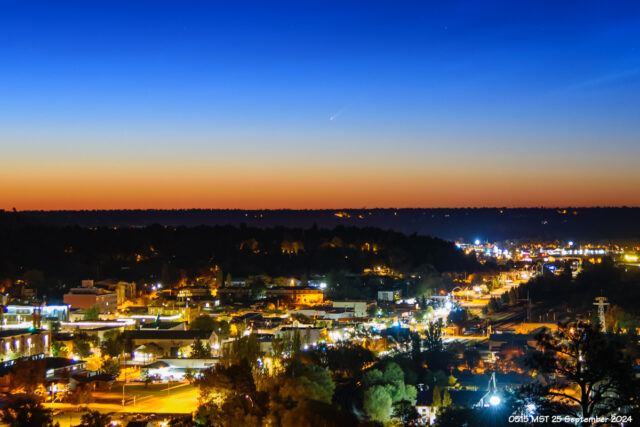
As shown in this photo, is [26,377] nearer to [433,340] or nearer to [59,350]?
[59,350]

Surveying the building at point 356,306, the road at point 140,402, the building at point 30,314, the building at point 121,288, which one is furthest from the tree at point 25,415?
the building at point 121,288

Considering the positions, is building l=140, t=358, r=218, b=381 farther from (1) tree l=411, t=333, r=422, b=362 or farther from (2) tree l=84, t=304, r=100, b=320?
(2) tree l=84, t=304, r=100, b=320

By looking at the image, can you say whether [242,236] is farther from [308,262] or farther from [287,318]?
[287,318]

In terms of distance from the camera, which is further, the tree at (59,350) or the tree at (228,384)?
the tree at (59,350)

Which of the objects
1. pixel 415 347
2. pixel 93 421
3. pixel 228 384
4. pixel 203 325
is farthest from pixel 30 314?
pixel 228 384

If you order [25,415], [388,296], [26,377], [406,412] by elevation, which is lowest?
[388,296]

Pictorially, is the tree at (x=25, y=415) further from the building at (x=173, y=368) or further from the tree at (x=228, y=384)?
the building at (x=173, y=368)

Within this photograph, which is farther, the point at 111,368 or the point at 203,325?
the point at 203,325

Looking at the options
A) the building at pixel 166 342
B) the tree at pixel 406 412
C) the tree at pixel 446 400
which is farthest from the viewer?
the building at pixel 166 342
